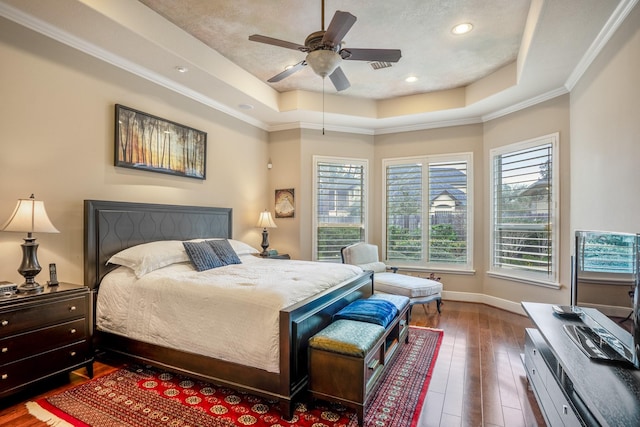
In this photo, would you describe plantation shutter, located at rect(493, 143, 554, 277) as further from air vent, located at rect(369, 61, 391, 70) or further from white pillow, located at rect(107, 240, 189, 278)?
white pillow, located at rect(107, 240, 189, 278)

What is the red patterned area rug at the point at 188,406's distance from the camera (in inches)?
85.0

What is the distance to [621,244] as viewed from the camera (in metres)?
1.88

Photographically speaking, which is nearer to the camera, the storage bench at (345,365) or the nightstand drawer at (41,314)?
the storage bench at (345,365)

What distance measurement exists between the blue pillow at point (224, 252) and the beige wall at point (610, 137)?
353 cm

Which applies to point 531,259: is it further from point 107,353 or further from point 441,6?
point 107,353

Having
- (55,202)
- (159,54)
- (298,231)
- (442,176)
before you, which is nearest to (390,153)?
(442,176)

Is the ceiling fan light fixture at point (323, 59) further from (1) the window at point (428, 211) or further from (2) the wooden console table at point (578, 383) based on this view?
(1) the window at point (428, 211)

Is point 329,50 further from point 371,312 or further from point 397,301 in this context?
point 397,301

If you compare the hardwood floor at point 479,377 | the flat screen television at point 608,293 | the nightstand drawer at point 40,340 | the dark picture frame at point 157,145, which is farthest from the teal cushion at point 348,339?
the dark picture frame at point 157,145

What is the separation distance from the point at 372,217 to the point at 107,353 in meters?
4.27

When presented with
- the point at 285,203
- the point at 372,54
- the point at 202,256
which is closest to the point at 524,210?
the point at 372,54

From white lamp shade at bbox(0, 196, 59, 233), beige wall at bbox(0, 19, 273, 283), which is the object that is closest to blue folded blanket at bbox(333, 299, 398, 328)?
white lamp shade at bbox(0, 196, 59, 233)

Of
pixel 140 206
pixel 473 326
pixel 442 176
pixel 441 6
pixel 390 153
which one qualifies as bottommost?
pixel 473 326

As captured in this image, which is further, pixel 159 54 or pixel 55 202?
pixel 159 54
